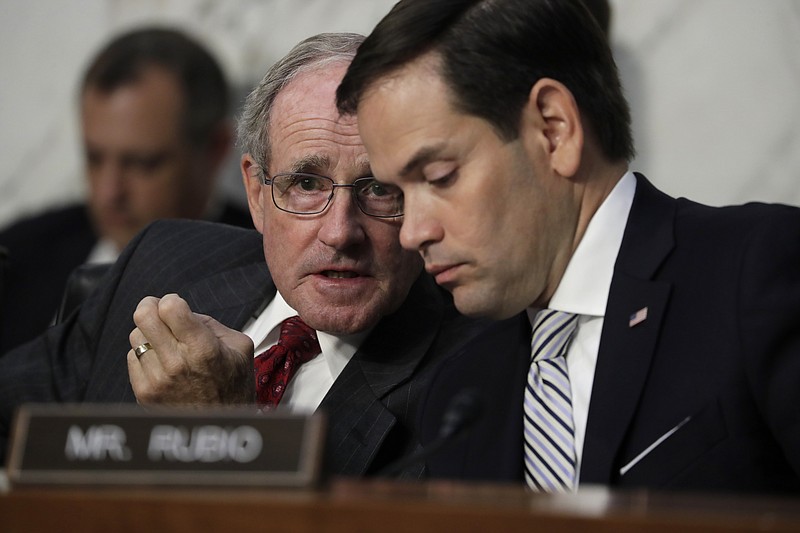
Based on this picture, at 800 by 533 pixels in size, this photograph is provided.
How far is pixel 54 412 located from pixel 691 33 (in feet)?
9.98

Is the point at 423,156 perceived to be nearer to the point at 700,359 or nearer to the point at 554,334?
the point at 554,334

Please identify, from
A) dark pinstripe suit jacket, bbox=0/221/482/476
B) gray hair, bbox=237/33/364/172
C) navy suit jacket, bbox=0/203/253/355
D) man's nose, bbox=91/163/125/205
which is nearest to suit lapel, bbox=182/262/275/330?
dark pinstripe suit jacket, bbox=0/221/482/476

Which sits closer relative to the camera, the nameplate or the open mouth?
the nameplate

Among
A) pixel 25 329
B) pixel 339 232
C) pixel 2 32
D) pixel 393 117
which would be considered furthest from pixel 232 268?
pixel 2 32

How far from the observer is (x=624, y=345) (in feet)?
5.57

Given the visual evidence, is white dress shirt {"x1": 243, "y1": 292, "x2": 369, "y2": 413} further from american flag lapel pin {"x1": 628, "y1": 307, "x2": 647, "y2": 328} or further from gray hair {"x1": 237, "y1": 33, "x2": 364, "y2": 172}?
american flag lapel pin {"x1": 628, "y1": 307, "x2": 647, "y2": 328}

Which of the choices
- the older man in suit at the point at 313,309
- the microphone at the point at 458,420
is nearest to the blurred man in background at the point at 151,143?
the older man in suit at the point at 313,309

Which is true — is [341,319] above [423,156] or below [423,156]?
below

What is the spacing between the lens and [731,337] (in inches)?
63.6

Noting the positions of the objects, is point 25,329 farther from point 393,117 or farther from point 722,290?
point 722,290

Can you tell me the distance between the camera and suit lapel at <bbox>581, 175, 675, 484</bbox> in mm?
1664

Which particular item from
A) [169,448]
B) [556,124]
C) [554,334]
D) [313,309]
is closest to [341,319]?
[313,309]

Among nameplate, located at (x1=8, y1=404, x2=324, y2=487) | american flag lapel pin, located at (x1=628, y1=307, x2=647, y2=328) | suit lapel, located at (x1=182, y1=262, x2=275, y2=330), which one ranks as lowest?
suit lapel, located at (x1=182, y1=262, x2=275, y2=330)

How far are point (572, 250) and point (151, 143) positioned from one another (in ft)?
9.14
